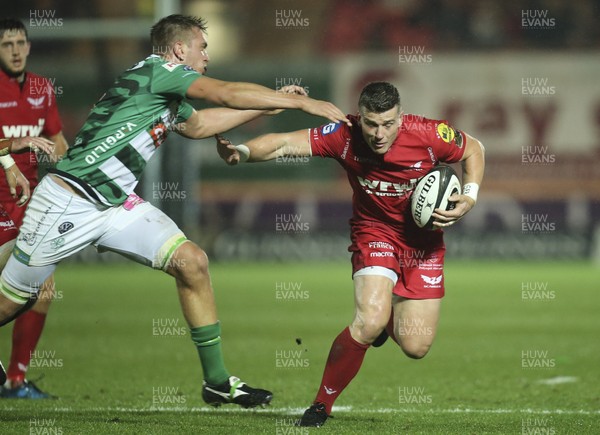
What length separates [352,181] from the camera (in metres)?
6.80

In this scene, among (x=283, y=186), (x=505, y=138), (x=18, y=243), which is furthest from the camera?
(x=505, y=138)

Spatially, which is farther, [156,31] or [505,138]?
[505,138]

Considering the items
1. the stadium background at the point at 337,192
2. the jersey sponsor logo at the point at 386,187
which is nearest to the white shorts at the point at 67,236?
the jersey sponsor logo at the point at 386,187

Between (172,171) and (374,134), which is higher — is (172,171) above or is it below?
below

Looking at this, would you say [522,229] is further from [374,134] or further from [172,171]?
[374,134]

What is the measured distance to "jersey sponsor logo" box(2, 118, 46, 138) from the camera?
24.2ft

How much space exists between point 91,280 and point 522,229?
333 inches

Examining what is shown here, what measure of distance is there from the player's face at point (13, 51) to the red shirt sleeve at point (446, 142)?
3017mm

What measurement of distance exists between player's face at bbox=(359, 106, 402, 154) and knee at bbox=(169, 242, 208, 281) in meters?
1.27

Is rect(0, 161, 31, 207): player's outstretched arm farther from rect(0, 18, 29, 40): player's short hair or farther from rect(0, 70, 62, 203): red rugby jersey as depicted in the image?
rect(0, 18, 29, 40): player's short hair

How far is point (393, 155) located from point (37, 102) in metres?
→ 2.75

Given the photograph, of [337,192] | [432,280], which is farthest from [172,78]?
[337,192]

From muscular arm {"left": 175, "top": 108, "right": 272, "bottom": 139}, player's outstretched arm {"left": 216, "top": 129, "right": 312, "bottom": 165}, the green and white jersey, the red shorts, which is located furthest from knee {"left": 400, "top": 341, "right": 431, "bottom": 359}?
the green and white jersey

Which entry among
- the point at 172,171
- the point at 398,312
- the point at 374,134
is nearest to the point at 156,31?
the point at 374,134
